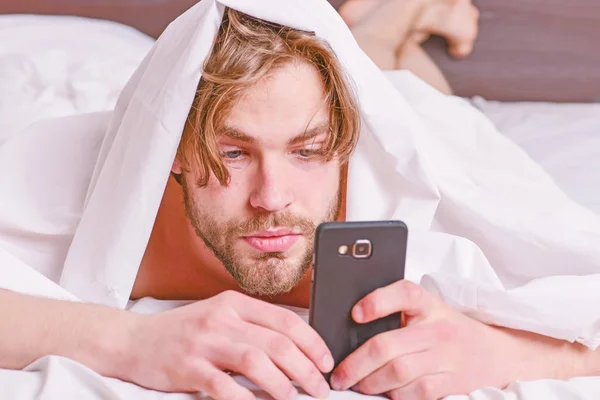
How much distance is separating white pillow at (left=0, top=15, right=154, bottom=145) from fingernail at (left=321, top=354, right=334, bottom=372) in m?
0.87

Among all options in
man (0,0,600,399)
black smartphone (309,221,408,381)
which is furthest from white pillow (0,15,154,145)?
black smartphone (309,221,408,381)

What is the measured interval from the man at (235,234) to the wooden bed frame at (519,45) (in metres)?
0.73

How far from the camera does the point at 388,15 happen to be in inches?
75.2

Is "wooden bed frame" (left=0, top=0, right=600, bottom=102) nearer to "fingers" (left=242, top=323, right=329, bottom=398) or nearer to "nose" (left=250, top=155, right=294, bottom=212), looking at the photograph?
"nose" (left=250, top=155, right=294, bottom=212)

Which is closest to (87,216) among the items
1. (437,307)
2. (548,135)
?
(437,307)

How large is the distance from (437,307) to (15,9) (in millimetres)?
1429

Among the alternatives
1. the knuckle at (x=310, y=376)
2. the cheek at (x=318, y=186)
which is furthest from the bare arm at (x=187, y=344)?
the cheek at (x=318, y=186)

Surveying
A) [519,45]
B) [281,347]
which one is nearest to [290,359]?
[281,347]

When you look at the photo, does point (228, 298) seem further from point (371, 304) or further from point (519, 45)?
point (519, 45)

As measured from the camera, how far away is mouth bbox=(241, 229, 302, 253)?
41.1 inches

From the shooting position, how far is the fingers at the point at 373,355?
2.76ft

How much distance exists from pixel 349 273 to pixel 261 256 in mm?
252

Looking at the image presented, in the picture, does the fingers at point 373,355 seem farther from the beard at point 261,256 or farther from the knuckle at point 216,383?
the beard at point 261,256

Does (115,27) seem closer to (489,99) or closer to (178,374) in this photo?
(489,99)
